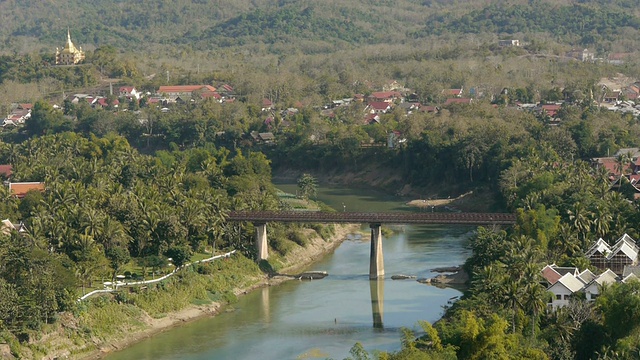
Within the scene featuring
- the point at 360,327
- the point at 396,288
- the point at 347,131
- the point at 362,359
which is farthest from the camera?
the point at 347,131

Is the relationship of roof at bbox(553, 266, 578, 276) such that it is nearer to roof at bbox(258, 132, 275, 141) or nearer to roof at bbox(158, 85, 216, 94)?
roof at bbox(258, 132, 275, 141)

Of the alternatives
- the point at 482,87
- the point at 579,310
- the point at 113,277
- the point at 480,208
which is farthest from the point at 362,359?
the point at 482,87

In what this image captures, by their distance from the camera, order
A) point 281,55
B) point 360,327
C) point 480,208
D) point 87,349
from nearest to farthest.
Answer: point 87,349 → point 360,327 → point 480,208 → point 281,55

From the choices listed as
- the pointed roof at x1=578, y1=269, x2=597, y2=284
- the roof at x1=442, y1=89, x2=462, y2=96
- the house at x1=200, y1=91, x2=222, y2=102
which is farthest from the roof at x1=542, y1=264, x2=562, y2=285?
the house at x1=200, y1=91, x2=222, y2=102

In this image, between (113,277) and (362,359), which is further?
(113,277)

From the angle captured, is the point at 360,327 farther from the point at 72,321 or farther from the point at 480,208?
the point at 480,208

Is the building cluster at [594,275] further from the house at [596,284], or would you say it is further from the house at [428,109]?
the house at [428,109]

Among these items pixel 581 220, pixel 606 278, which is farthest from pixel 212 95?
pixel 606 278
